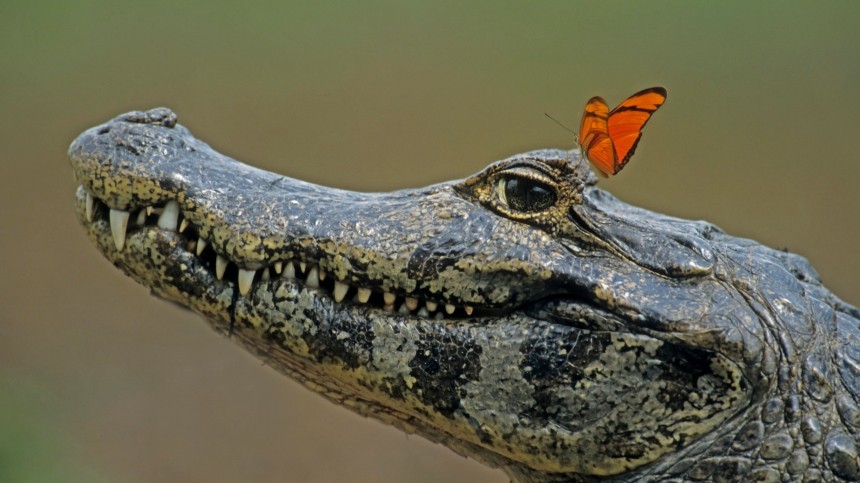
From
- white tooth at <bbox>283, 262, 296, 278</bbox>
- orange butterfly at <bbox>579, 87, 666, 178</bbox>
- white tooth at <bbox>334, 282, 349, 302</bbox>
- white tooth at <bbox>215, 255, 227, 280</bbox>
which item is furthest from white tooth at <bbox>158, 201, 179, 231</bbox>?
orange butterfly at <bbox>579, 87, 666, 178</bbox>

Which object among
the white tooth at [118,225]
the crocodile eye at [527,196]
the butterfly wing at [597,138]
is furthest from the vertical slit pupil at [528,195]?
the white tooth at [118,225]

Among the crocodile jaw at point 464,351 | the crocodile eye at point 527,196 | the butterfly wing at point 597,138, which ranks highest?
the butterfly wing at point 597,138

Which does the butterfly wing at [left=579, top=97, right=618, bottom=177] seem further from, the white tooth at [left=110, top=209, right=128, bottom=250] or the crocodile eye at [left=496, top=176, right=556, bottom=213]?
the white tooth at [left=110, top=209, right=128, bottom=250]

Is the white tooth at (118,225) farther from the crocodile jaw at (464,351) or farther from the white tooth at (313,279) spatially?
the white tooth at (313,279)

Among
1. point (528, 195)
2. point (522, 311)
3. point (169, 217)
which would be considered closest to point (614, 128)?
point (528, 195)

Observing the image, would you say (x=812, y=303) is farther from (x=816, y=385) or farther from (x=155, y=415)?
(x=155, y=415)
